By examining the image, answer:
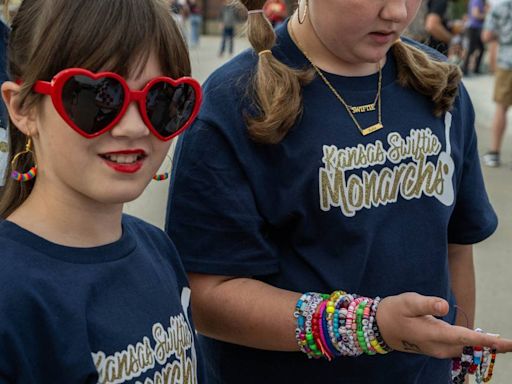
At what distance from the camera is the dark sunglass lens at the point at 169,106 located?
4.80 ft

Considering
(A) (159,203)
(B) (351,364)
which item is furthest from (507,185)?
(B) (351,364)

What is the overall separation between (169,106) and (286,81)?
38 centimetres

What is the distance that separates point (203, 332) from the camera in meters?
1.91

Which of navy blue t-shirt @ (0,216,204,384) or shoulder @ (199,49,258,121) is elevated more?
shoulder @ (199,49,258,121)

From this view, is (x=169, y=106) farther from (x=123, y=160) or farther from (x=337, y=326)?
(x=337, y=326)

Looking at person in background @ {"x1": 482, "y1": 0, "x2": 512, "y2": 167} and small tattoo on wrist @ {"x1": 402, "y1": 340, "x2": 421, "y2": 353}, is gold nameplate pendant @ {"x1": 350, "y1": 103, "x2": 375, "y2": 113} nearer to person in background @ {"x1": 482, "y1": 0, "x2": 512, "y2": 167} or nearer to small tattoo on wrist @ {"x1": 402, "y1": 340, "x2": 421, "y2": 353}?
small tattoo on wrist @ {"x1": 402, "y1": 340, "x2": 421, "y2": 353}

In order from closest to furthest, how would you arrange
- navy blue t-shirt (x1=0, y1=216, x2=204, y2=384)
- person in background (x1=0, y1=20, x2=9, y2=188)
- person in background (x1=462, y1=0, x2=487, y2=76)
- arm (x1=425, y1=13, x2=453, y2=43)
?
navy blue t-shirt (x1=0, y1=216, x2=204, y2=384) < person in background (x1=0, y1=20, x2=9, y2=188) < arm (x1=425, y1=13, x2=453, y2=43) < person in background (x1=462, y1=0, x2=487, y2=76)

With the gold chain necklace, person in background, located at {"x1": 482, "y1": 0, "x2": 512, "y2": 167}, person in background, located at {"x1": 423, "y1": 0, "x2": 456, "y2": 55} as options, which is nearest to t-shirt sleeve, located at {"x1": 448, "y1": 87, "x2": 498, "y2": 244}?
the gold chain necklace

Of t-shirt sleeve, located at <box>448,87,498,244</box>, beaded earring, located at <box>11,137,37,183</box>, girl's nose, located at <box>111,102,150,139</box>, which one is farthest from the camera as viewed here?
t-shirt sleeve, located at <box>448,87,498,244</box>

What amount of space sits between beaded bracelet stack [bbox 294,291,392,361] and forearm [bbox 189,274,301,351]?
3 centimetres

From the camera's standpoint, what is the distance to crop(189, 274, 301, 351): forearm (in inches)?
69.3

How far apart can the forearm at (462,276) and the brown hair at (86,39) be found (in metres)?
1.00

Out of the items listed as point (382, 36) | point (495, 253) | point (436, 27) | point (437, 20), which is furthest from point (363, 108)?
point (437, 20)

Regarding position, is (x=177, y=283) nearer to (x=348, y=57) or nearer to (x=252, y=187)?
(x=252, y=187)
